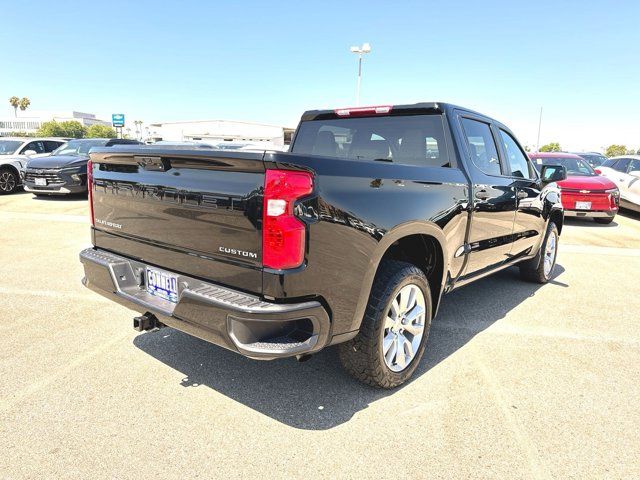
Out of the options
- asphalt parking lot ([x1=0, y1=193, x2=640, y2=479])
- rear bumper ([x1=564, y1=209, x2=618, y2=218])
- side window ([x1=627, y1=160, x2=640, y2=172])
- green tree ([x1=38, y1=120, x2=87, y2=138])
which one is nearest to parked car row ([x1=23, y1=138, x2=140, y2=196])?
asphalt parking lot ([x1=0, y1=193, x2=640, y2=479])

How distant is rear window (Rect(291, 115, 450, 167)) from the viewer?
3441 mm

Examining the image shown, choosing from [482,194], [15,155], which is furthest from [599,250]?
[15,155]

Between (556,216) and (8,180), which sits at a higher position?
(556,216)

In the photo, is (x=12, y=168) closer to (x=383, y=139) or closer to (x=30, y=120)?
(x=383, y=139)

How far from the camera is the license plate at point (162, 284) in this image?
100 inches

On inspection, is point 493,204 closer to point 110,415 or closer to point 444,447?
point 444,447

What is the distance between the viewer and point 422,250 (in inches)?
128

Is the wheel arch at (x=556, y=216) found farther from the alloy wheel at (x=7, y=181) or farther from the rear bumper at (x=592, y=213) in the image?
the alloy wheel at (x=7, y=181)

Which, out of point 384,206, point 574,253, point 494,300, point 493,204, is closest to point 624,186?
point 574,253

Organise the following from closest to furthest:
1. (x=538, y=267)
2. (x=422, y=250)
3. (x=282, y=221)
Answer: (x=282, y=221)
(x=422, y=250)
(x=538, y=267)

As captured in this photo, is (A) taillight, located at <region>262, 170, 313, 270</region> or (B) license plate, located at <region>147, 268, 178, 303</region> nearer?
(A) taillight, located at <region>262, 170, 313, 270</region>

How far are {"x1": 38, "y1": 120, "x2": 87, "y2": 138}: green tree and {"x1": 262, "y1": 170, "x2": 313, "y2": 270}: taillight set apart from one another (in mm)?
112453

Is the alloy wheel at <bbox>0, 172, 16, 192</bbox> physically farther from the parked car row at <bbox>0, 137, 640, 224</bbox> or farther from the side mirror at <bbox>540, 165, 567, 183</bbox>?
the side mirror at <bbox>540, 165, 567, 183</bbox>

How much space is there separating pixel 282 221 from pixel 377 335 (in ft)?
3.24
